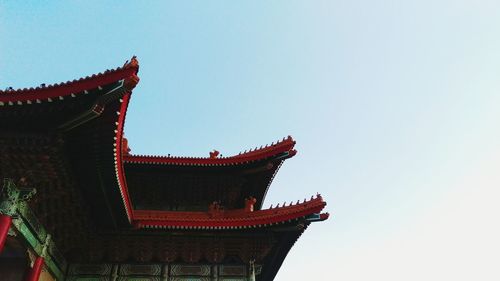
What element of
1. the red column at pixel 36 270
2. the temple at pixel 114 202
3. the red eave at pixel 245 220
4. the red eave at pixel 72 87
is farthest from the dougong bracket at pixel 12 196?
the red eave at pixel 245 220

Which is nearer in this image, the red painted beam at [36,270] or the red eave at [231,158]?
the red painted beam at [36,270]

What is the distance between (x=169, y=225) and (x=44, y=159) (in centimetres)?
448

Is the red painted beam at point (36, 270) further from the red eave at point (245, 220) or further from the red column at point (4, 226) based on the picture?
the red eave at point (245, 220)

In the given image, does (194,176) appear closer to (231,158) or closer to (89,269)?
(231,158)

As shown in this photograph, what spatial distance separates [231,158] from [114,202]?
5.66 metres

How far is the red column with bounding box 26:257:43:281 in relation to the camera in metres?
9.86

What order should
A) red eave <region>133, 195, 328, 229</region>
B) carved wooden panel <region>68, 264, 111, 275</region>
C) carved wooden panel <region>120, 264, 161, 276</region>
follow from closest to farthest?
red eave <region>133, 195, 328, 229</region> < carved wooden panel <region>68, 264, 111, 275</region> < carved wooden panel <region>120, 264, 161, 276</region>

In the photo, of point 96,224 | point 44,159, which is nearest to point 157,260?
point 96,224

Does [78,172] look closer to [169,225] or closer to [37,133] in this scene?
[37,133]

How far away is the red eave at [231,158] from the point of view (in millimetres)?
15008

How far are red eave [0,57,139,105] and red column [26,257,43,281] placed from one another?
455cm

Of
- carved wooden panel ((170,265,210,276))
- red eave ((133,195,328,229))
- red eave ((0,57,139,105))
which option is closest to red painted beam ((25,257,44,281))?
red eave ((133,195,328,229))

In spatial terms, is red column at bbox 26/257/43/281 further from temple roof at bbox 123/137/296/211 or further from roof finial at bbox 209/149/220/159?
roof finial at bbox 209/149/220/159

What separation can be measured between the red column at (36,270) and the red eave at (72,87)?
4546 mm
